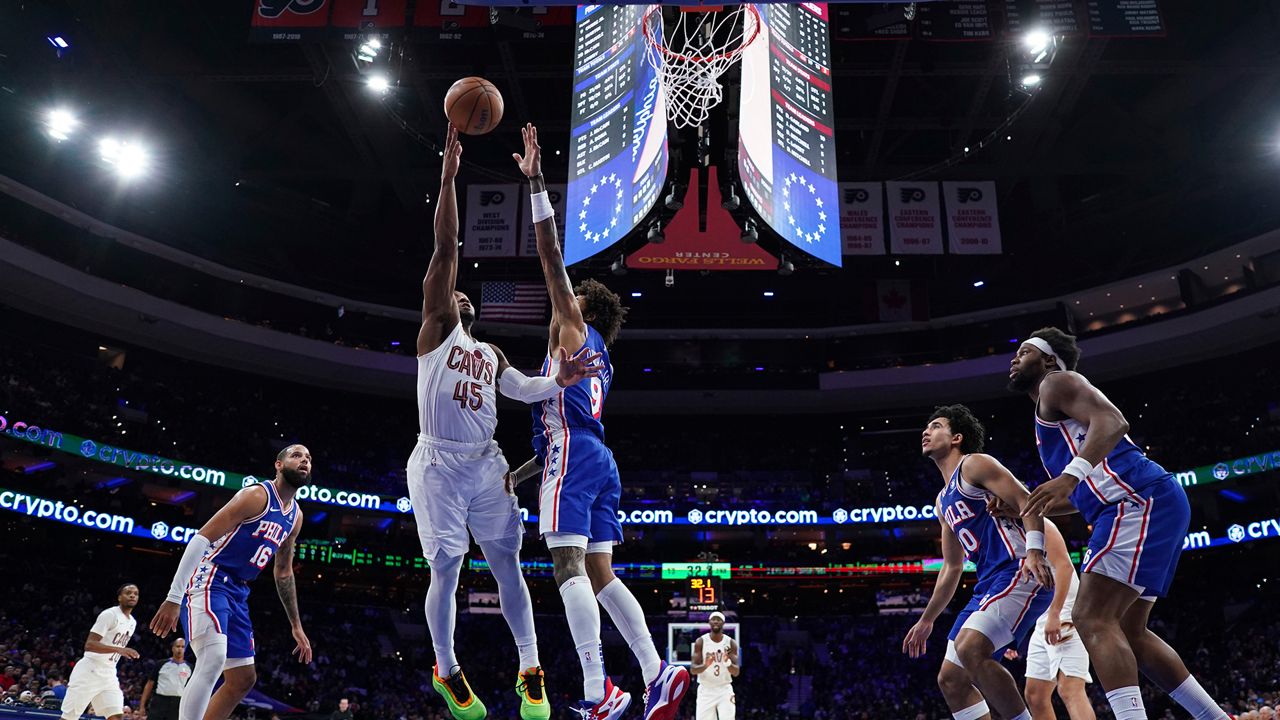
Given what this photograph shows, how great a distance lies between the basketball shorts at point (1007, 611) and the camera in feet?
18.4

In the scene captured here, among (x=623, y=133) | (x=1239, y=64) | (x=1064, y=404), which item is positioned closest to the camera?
(x=1064, y=404)

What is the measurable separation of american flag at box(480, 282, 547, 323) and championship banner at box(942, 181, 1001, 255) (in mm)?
9717

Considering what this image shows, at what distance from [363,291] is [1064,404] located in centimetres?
2829

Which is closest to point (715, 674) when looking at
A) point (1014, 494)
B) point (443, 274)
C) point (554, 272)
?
point (1014, 494)

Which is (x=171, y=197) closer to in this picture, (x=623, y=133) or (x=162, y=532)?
(x=162, y=532)

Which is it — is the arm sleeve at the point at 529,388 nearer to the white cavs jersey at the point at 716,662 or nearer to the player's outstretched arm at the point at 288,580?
the player's outstretched arm at the point at 288,580

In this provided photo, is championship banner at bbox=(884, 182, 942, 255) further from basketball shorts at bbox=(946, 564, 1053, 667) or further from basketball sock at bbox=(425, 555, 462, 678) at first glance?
basketball sock at bbox=(425, 555, 462, 678)

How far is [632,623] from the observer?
16.0 feet

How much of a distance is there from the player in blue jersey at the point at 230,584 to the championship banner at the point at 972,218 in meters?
13.6

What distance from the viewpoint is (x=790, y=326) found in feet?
104

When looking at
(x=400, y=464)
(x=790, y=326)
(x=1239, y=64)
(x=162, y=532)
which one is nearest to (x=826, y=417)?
(x=790, y=326)

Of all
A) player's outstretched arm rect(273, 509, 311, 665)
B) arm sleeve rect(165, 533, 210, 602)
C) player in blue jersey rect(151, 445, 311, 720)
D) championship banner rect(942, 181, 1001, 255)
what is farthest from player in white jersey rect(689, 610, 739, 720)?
championship banner rect(942, 181, 1001, 255)

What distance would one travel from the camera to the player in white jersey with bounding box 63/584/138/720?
1005 centimetres

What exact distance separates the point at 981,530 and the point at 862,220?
470 inches
